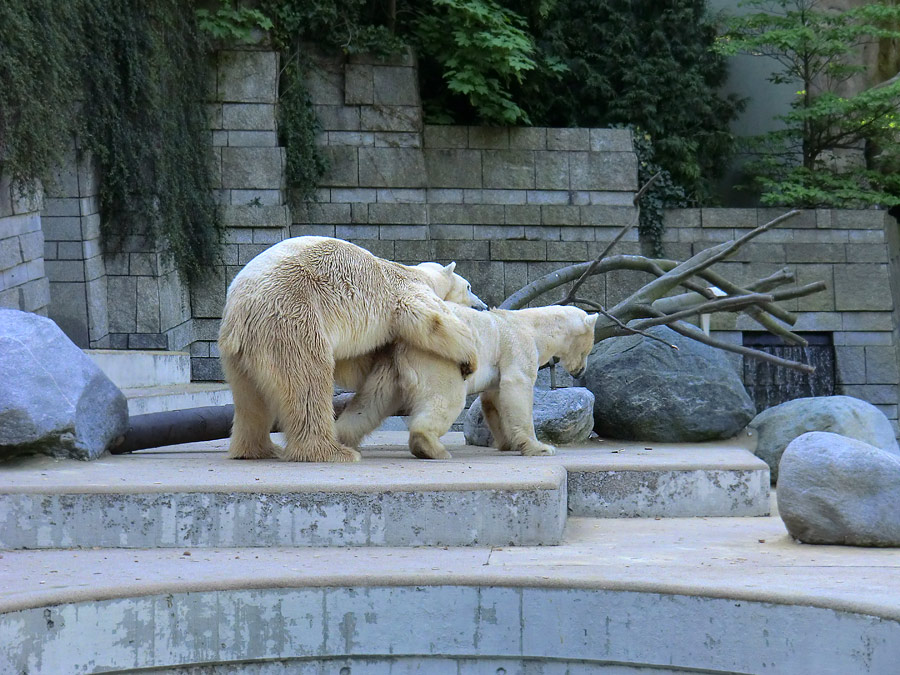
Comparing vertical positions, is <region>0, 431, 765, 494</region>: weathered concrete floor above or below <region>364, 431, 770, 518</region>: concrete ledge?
above

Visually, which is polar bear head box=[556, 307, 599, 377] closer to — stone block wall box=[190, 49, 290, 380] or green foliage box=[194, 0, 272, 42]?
stone block wall box=[190, 49, 290, 380]

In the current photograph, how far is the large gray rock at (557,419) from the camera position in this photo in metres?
6.98

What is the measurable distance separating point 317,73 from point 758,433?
8.19m

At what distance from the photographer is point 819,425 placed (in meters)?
7.75

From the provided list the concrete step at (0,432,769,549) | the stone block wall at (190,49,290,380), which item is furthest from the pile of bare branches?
the stone block wall at (190,49,290,380)

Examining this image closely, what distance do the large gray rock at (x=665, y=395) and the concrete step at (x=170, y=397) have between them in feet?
9.45

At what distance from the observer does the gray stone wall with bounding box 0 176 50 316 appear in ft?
28.4

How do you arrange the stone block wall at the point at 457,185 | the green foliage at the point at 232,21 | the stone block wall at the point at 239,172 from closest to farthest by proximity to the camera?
1. the green foliage at the point at 232,21
2. the stone block wall at the point at 239,172
3. the stone block wall at the point at 457,185

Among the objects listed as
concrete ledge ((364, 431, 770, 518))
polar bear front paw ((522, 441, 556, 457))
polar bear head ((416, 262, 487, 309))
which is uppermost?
polar bear head ((416, 262, 487, 309))

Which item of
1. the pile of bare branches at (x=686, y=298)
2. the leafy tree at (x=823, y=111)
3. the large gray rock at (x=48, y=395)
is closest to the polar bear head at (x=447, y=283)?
the pile of bare branches at (x=686, y=298)

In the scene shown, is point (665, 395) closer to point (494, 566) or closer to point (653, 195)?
point (494, 566)

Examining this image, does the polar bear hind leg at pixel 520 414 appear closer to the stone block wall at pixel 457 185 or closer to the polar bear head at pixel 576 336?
the polar bear head at pixel 576 336

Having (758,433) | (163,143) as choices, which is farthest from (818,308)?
(163,143)

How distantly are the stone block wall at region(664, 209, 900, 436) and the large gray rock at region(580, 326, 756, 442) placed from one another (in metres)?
6.64
